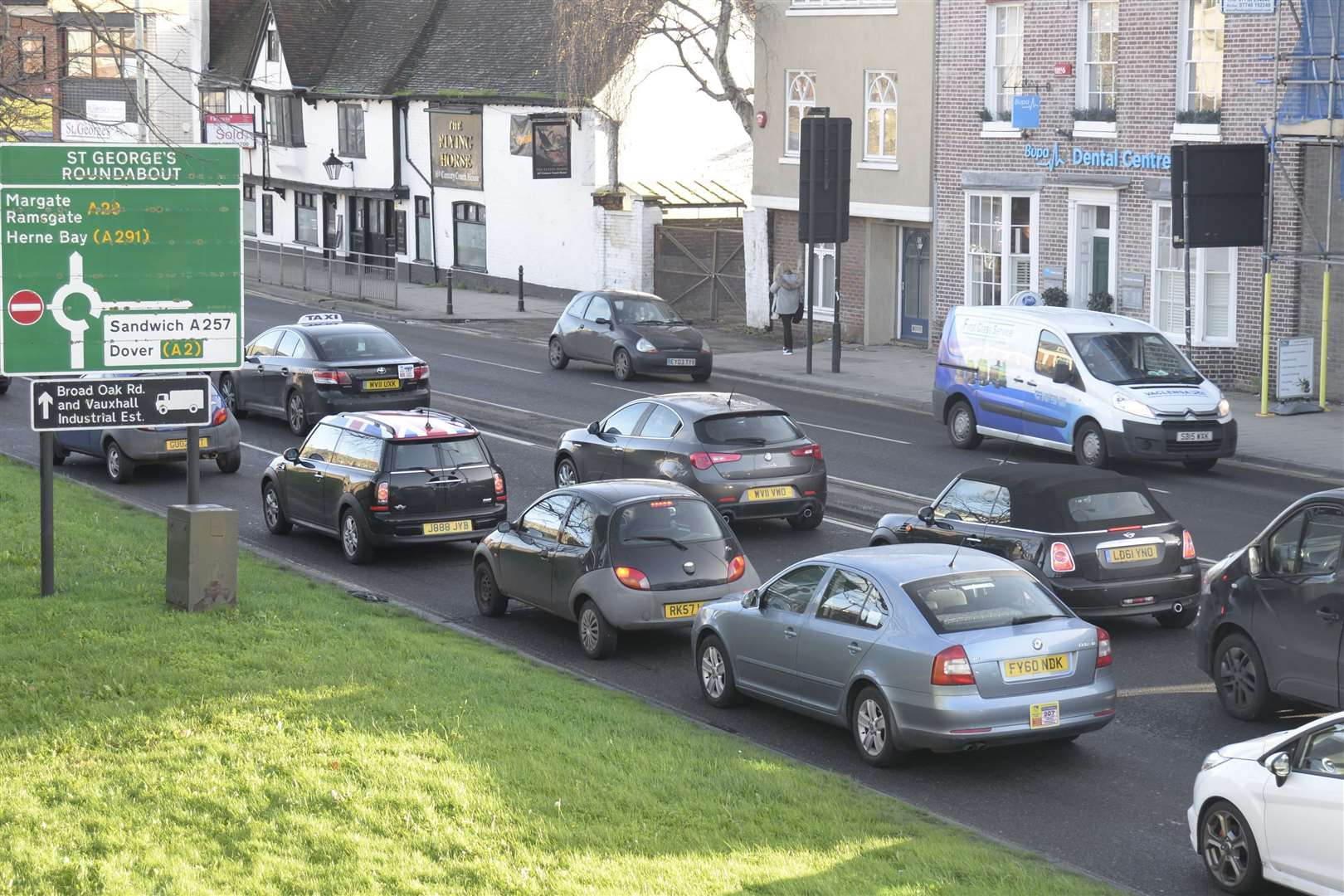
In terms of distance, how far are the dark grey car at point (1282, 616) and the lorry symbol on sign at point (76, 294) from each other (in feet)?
30.4

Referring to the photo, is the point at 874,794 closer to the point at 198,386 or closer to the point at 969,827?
the point at 969,827

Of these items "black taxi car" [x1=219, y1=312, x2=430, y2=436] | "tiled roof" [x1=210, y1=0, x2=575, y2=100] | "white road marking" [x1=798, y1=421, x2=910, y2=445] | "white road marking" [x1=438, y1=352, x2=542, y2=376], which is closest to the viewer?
"white road marking" [x1=798, y1=421, x2=910, y2=445]

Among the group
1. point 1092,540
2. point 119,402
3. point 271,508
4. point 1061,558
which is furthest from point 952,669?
point 271,508

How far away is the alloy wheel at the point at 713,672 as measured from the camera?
43.2ft

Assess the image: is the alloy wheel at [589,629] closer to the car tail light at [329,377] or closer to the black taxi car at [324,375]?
the black taxi car at [324,375]

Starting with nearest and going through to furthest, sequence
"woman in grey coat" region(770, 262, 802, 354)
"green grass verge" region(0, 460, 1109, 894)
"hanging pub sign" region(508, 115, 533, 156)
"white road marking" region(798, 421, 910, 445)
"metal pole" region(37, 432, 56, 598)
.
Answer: "green grass verge" region(0, 460, 1109, 894) < "metal pole" region(37, 432, 56, 598) < "white road marking" region(798, 421, 910, 445) < "woman in grey coat" region(770, 262, 802, 354) < "hanging pub sign" region(508, 115, 533, 156)

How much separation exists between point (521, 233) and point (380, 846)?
4203 cm

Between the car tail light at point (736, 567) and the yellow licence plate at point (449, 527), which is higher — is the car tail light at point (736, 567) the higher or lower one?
the higher one

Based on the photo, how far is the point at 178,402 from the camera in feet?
51.4

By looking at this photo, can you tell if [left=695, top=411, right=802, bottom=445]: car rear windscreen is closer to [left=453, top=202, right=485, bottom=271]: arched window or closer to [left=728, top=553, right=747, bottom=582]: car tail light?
[left=728, top=553, right=747, bottom=582]: car tail light

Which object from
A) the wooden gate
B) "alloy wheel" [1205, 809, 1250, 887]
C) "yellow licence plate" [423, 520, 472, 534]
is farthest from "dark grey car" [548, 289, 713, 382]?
"alloy wheel" [1205, 809, 1250, 887]

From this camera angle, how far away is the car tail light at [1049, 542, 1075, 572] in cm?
1449

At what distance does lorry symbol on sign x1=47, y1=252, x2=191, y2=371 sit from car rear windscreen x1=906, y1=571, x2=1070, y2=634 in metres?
7.54

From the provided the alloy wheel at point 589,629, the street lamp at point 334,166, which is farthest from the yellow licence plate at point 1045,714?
the street lamp at point 334,166
